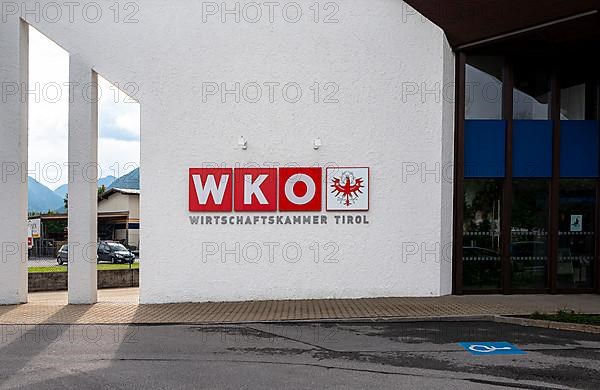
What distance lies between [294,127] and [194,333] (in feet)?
17.5

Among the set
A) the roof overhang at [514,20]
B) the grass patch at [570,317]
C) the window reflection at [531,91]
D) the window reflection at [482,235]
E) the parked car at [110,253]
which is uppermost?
the roof overhang at [514,20]

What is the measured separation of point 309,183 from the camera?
14.4 m

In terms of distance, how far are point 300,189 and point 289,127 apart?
1.35 m

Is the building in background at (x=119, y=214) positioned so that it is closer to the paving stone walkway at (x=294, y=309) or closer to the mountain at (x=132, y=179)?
the mountain at (x=132, y=179)

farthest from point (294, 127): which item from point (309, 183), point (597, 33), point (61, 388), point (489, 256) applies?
point (61, 388)

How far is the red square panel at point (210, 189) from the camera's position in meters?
14.3

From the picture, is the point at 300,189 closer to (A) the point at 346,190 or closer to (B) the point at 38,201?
(A) the point at 346,190

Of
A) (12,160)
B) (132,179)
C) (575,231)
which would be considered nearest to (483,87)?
(575,231)

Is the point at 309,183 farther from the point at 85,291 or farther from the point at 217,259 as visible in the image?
the point at 85,291

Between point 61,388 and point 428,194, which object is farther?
point 428,194

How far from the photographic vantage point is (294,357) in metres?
9.02

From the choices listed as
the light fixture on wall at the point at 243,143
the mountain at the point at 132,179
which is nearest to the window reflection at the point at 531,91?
the light fixture on wall at the point at 243,143

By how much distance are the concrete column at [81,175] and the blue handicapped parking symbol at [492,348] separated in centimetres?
837

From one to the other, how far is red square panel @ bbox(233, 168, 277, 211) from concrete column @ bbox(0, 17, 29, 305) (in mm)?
4628
